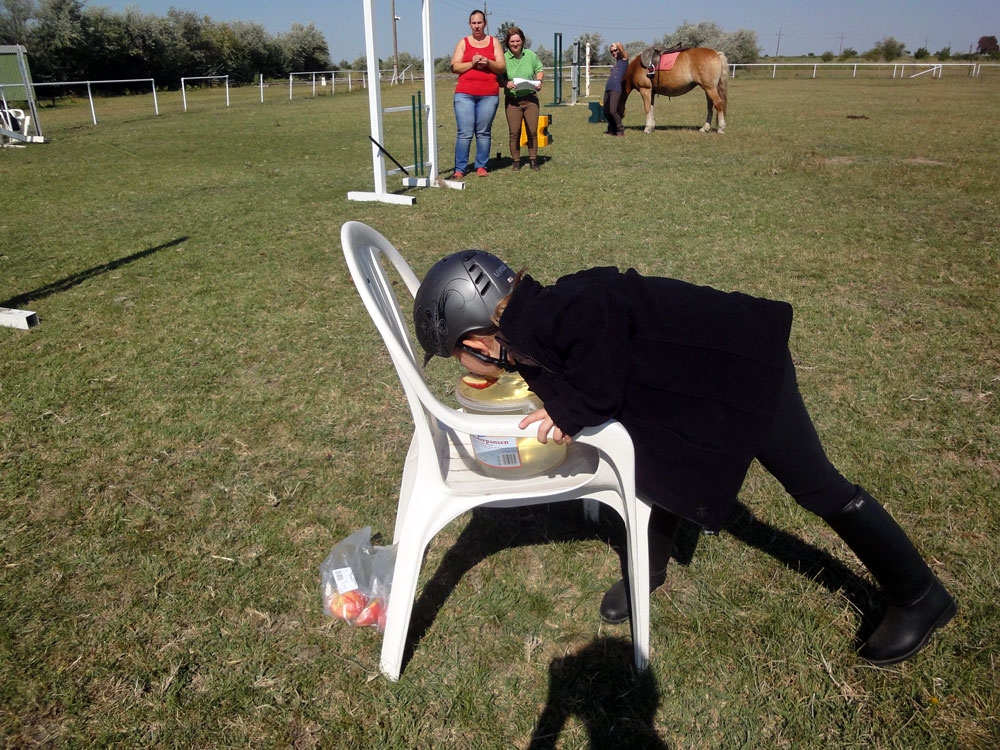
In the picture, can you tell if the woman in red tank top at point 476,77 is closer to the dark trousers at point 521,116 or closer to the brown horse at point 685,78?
the dark trousers at point 521,116

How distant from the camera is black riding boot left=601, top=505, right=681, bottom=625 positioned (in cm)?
237

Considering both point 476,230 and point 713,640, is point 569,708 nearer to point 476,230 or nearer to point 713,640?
point 713,640

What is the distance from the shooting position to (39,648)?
7.34ft

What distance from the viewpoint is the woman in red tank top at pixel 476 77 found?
9016 mm

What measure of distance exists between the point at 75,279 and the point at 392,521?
4.48 metres

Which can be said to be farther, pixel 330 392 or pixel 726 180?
pixel 726 180

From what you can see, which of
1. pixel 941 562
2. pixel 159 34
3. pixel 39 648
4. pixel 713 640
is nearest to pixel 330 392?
pixel 39 648

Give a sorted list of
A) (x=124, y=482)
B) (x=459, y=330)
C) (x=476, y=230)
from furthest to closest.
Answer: (x=476, y=230)
(x=124, y=482)
(x=459, y=330)

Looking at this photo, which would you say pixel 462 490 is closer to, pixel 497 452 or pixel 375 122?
pixel 497 452

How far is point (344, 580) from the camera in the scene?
2434 millimetres

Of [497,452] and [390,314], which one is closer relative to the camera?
[497,452]

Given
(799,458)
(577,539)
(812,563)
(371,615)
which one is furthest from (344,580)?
(812,563)

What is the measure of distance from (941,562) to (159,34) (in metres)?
53.4

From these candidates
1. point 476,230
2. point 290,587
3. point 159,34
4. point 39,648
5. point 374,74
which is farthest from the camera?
point 159,34
